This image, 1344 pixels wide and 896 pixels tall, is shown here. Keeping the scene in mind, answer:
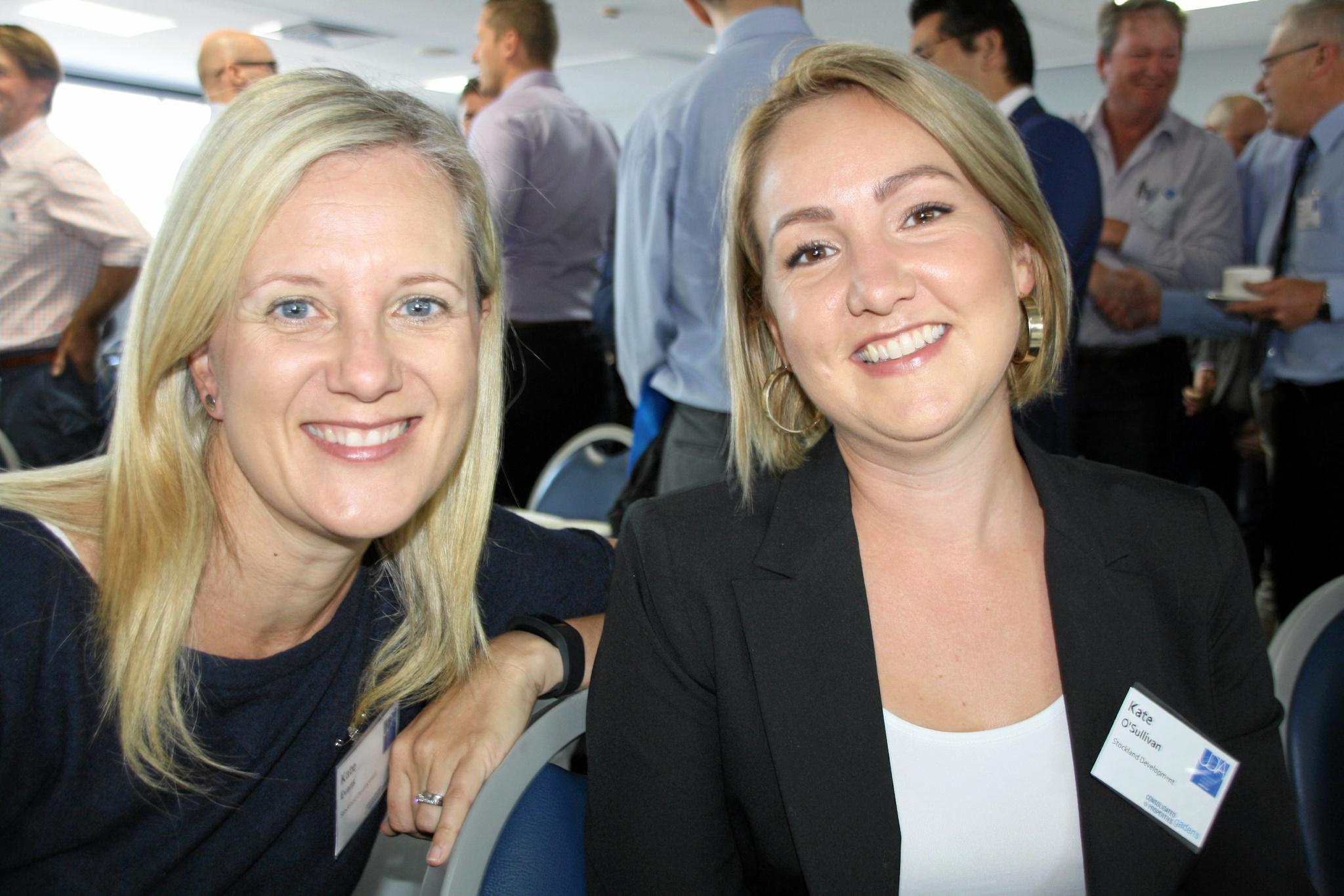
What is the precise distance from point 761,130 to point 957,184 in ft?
0.96

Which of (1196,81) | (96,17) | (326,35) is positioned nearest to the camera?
(96,17)

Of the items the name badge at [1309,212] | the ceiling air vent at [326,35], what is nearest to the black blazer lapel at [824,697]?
the name badge at [1309,212]

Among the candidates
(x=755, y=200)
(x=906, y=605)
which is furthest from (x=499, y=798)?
(x=755, y=200)

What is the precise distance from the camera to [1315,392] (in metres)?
3.08

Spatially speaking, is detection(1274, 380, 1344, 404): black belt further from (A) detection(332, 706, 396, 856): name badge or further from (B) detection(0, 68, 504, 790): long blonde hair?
(A) detection(332, 706, 396, 856): name badge

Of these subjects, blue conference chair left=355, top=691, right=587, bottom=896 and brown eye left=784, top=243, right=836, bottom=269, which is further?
brown eye left=784, top=243, right=836, bottom=269

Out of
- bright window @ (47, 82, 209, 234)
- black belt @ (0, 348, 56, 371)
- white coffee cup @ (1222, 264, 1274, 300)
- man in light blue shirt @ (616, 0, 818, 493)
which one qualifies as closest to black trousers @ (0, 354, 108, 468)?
black belt @ (0, 348, 56, 371)

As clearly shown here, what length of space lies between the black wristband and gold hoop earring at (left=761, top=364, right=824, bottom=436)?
0.44 metres

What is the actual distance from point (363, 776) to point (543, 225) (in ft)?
9.59

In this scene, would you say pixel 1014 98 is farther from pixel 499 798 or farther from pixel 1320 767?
pixel 499 798

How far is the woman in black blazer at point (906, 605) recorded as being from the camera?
1203mm

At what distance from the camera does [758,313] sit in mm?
1549

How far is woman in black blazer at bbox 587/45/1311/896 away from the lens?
120cm

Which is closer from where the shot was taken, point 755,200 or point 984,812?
point 984,812
